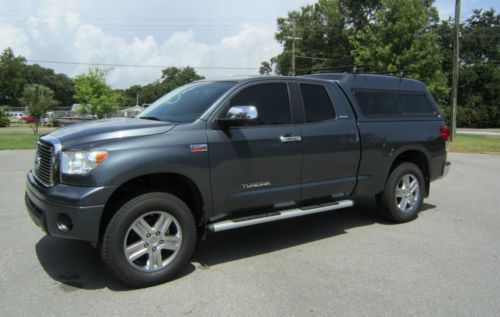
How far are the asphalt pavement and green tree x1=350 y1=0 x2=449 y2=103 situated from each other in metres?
17.7

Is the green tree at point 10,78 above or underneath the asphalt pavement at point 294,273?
above

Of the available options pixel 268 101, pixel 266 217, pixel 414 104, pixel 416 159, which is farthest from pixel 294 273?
pixel 414 104

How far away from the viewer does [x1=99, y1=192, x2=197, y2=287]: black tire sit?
3627 millimetres

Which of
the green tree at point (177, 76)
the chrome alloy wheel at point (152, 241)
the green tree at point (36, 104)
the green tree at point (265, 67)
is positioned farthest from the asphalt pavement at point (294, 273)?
the green tree at point (177, 76)

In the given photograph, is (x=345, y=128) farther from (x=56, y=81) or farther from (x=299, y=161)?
(x=56, y=81)

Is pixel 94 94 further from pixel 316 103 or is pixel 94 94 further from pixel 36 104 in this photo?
pixel 316 103

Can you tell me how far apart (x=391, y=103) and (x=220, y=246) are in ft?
10.6

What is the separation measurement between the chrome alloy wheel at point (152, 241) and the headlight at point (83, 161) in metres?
0.63

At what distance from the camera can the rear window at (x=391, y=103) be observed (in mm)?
5703

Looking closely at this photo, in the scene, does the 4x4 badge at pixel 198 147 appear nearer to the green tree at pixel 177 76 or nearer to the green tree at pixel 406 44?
the green tree at pixel 406 44

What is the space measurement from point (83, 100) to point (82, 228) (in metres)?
36.0

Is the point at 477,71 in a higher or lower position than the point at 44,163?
higher

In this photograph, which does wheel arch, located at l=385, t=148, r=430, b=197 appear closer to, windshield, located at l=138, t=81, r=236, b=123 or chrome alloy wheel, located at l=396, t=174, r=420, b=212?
chrome alloy wheel, located at l=396, t=174, r=420, b=212

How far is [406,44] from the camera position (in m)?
22.6
